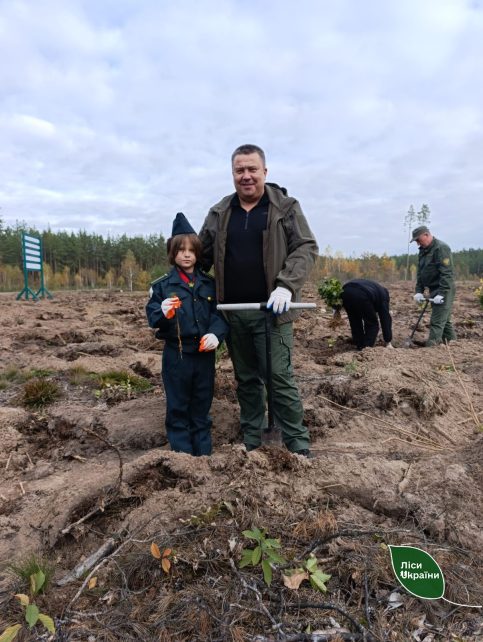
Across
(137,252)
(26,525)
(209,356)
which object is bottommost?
(26,525)

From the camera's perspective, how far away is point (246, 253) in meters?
3.34

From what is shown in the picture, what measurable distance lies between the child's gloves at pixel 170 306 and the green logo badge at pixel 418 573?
1.99 m

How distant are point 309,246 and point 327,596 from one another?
2249 millimetres

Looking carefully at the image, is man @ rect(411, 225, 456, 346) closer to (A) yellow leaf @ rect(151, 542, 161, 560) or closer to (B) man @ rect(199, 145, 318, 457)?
(B) man @ rect(199, 145, 318, 457)

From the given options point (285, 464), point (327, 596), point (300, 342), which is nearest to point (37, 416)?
point (285, 464)

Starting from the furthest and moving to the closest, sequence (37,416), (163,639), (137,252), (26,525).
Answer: (137,252)
(37,416)
(26,525)
(163,639)

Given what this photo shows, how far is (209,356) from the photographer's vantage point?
11.4 ft

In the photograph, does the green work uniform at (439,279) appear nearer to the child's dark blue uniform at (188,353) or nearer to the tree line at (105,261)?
the child's dark blue uniform at (188,353)

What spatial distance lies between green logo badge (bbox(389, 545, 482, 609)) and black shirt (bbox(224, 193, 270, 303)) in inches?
79.8

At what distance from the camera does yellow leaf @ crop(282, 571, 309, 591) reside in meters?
1.78

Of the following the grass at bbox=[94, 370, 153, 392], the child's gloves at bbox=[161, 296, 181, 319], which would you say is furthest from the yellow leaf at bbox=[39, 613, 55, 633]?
the grass at bbox=[94, 370, 153, 392]

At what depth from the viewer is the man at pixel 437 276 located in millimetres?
7285

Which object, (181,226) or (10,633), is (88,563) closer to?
(10,633)

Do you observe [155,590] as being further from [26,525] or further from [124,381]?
[124,381]
